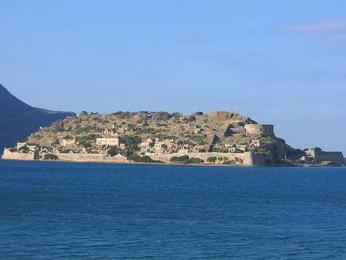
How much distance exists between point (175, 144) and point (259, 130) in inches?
606

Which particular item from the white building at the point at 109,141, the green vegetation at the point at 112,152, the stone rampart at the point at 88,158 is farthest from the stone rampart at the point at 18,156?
the green vegetation at the point at 112,152

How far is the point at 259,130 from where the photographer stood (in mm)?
164875

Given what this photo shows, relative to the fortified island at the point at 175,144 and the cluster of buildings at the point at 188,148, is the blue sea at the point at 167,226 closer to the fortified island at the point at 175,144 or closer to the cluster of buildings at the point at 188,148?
the cluster of buildings at the point at 188,148

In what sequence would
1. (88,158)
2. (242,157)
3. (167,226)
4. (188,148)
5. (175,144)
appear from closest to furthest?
(167,226), (242,157), (188,148), (175,144), (88,158)

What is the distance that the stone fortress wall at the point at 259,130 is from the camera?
6477 inches

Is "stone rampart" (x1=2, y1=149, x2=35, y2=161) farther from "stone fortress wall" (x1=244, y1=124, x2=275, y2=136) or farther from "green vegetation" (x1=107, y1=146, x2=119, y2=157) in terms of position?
"stone fortress wall" (x1=244, y1=124, x2=275, y2=136)

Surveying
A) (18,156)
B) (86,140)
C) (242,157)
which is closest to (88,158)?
(86,140)

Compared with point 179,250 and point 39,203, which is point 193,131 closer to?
point 39,203

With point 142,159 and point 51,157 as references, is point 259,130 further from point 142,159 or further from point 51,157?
point 51,157

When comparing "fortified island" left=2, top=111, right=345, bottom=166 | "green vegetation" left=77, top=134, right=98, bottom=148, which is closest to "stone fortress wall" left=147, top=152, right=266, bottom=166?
"fortified island" left=2, top=111, right=345, bottom=166

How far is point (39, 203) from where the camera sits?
51312 mm

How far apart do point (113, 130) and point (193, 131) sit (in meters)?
18.6

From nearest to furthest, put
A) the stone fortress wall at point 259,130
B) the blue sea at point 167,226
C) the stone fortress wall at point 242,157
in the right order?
the blue sea at point 167,226 → the stone fortress wall at point 242,157 → the stone fortress wall at point 259,130

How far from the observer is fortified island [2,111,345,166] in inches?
6107
